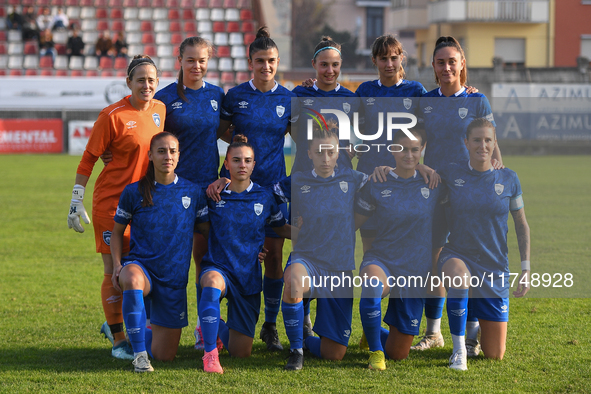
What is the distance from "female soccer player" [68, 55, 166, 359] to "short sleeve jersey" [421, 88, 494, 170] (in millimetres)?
1691

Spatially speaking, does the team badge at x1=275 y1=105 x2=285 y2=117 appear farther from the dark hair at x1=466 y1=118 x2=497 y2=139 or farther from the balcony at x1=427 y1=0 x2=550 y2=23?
the balcony at x1=427 y1=0 x2=550 y2=23

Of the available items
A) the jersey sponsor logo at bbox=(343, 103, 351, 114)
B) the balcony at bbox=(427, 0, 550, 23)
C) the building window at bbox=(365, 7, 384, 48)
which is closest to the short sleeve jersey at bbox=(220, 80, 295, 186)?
the jersey sponsor logo at bbox=(343, 103, 351, 114)

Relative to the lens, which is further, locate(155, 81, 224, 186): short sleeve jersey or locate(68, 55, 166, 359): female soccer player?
locate(155, 81, 224, 186): short sleeve jersey

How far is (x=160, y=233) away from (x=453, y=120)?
1.87 meters

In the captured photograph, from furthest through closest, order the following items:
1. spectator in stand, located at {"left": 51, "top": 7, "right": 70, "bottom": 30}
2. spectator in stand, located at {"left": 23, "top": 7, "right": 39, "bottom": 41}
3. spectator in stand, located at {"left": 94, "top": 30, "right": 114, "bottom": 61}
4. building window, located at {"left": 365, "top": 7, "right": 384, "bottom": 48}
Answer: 1. building window, located at {"left": 365, "top": 7, "right": 384, "bottom": 48}
2. spectator in stand, located at {"left": 51, "top": 7, "right": 70, "bottom": 30}
3. spectator in stand, located at {"left": 23, "top": 7, "right": 39, "bottom": 41}
4. spectator in stand, located at {"left": 94, "top": 30, "right": 114, "bottom": 61}

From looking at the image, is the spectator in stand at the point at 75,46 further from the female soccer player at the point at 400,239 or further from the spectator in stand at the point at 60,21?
the female soccer player at the point at 400,239

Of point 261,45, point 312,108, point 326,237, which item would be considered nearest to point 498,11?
point 312,108

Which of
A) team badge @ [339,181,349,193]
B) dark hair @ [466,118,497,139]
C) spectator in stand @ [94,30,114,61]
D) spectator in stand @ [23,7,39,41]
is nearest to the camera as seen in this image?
dark hair @ [466,118,497,139]

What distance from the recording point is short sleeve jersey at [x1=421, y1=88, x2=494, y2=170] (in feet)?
13.6

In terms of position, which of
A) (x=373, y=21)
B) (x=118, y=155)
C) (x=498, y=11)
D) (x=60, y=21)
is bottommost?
(x=118, y=155)

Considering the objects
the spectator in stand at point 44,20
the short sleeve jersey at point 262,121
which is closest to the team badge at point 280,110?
the short sleeve jersey at point 262,121

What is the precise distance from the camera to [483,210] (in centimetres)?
398

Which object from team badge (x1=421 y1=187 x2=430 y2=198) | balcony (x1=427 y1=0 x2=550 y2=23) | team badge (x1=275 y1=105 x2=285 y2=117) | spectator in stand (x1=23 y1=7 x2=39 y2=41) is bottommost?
team badge (x1=421 y1=187 x2=430 y2=198)

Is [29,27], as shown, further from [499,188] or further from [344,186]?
[499,188]
